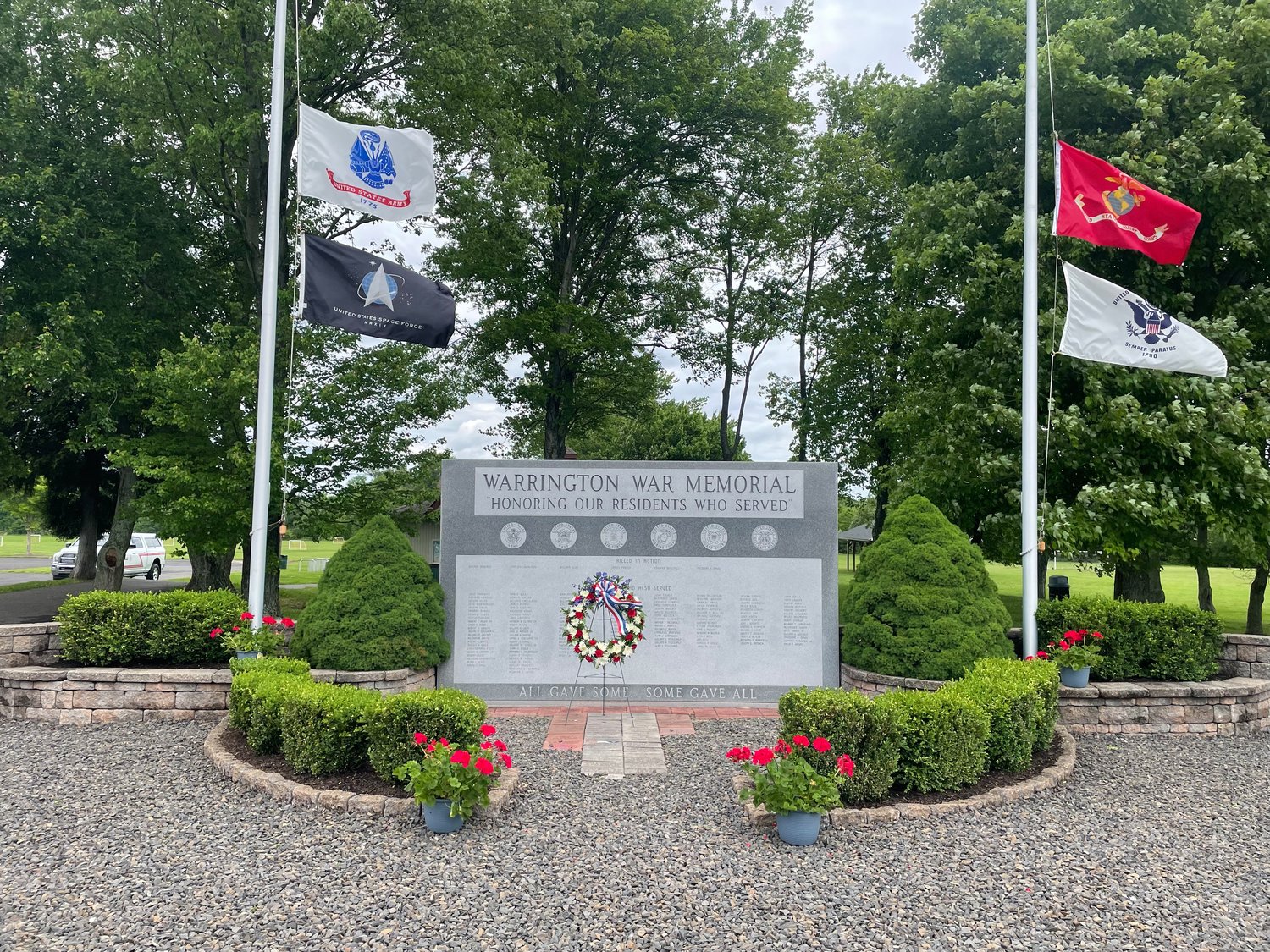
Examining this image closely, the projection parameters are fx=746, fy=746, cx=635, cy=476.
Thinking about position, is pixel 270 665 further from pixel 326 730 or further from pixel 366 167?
pixel 366 167

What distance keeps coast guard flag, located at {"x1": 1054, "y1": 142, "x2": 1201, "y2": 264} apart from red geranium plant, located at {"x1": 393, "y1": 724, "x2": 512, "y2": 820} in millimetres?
7440

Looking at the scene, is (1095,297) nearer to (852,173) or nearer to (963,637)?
(963,637)

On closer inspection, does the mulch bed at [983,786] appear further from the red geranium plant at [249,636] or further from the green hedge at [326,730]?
the red geranium plant at [249,636]

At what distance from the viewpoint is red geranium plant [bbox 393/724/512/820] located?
472 centimetres

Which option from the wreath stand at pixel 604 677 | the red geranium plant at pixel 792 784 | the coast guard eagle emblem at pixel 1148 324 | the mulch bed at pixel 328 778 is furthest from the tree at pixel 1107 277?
the mulch bed at pixel 328 778

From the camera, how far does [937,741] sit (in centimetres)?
543

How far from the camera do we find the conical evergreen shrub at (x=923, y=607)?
7680 mm

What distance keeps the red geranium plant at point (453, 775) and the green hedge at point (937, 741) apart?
2820 mm

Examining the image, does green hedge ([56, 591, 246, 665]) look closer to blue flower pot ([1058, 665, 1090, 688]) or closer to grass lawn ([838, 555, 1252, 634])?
blue flower pot ([1058, 665, 1090, 688])

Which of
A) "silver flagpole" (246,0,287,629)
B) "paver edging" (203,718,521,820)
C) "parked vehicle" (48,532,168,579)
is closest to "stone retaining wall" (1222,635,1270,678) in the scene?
"paver edging" (203,718,521,820)

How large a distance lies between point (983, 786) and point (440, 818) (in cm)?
396

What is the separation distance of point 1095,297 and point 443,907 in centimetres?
815

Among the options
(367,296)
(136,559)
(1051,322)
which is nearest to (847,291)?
(1051,322)

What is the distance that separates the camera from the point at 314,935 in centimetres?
360
